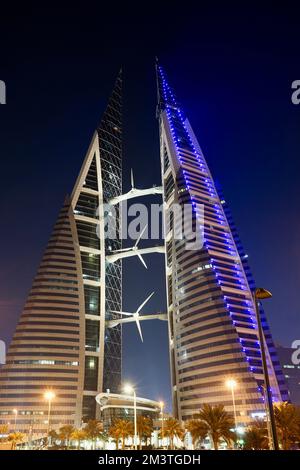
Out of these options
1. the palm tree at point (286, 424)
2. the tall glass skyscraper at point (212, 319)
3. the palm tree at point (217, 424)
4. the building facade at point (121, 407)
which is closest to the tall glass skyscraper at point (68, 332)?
the building facade at point (121, 407)

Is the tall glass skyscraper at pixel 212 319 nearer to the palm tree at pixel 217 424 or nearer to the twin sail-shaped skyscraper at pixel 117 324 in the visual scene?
the twin sail-shaped skyscraper at pixel 117 324

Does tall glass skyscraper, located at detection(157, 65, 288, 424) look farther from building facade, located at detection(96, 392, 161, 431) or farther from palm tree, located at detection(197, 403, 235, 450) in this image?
palm tree, located at detection(197, 403, 235, 450)

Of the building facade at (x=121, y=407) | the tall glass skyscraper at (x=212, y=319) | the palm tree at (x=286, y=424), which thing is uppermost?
the tall glass skyscraper at (x=212, y=319)

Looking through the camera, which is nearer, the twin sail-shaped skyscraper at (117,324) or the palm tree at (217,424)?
the palm tree at (217,424)

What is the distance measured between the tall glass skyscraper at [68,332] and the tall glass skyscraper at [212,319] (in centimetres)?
3122

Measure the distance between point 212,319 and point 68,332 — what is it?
58.1 meters

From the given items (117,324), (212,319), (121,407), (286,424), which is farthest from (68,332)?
(286,424)

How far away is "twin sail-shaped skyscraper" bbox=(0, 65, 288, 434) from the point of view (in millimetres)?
133875

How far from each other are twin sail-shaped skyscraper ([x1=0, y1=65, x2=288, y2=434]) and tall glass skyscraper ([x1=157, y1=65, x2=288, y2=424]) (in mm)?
338

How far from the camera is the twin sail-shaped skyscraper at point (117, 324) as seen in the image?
5271 inches

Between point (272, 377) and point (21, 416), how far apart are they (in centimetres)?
→ 8662

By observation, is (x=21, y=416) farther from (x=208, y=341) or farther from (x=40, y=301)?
(x=208, y=341)
